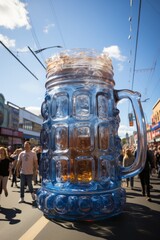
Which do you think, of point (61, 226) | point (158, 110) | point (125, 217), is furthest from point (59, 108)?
point (158, 110)

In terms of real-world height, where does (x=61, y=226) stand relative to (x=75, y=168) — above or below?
below

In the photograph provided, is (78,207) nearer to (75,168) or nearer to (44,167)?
(75,168)

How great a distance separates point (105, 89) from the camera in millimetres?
2625

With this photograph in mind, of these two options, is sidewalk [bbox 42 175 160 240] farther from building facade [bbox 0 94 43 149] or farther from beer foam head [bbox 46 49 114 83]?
building facade [bbox 0 94 43 149]

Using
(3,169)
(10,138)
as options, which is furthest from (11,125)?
(3,169)

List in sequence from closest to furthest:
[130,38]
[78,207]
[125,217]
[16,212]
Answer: [78,207]
[125,217]
[16,212]
[130,38]

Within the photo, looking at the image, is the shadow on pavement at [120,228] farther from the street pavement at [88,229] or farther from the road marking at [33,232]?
the road marking at [33,232]

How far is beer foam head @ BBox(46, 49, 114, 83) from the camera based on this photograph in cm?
256

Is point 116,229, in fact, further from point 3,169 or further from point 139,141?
point 3,169

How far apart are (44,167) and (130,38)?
9.43 meters

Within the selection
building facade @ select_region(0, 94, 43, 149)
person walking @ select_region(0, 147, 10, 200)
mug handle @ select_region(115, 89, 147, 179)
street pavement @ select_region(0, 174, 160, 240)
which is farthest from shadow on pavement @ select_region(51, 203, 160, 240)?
building facade @ select_region(0, 94, 43, 149)

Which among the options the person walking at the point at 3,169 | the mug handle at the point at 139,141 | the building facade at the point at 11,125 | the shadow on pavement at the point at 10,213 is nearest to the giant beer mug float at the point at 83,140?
the mug handle at the point at 139,141

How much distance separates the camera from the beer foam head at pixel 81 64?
2.56 metres

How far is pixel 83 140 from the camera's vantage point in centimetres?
244
